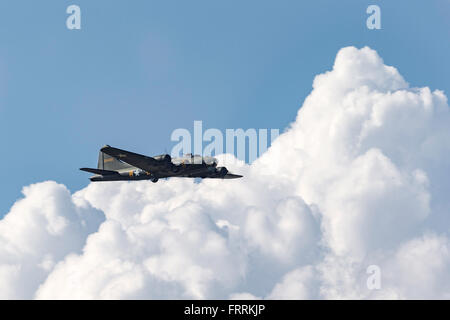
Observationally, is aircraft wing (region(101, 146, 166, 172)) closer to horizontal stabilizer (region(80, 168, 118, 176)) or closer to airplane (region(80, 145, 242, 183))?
airplane (region(80, 145, 242, 183))

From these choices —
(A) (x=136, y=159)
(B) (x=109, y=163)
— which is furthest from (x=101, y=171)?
(A) (x=136, y=159)

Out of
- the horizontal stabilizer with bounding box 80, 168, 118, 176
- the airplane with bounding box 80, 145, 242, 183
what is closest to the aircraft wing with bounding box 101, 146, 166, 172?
the airplane with bounding box 80, 145, 242, 183

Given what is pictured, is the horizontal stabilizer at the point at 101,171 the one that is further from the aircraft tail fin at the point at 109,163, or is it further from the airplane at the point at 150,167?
the aircraft tail fin at the point at 109,163

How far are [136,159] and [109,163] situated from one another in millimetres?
11912

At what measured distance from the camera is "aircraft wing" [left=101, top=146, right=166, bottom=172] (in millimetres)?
88000

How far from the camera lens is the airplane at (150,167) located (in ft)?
300

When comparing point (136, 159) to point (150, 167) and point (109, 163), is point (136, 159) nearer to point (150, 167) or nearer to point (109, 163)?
point (150, 167)

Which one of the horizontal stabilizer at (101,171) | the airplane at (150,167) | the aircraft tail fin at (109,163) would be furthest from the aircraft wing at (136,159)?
the horizontal stabilizer at (101,171)
